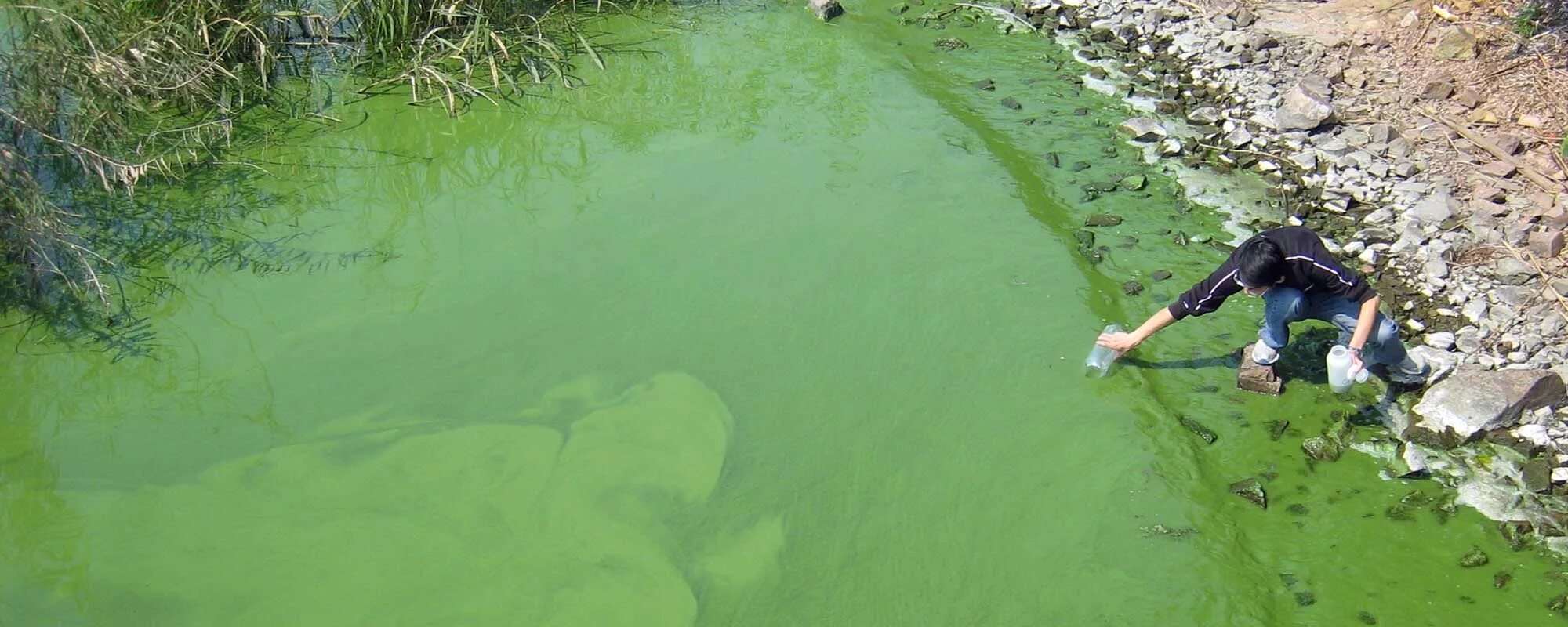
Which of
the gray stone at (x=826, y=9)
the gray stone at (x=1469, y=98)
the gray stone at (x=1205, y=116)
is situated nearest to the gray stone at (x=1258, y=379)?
the gray stone at (x=1205, y=116)

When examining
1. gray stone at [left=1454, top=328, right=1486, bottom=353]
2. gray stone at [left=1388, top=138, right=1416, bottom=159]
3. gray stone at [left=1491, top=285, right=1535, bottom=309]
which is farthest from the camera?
gray stone at [left=1388, top=138, right=1416, bottom=159]

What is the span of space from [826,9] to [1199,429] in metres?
3.52

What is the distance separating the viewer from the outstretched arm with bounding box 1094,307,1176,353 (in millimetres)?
3191

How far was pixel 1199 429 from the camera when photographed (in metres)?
3.37

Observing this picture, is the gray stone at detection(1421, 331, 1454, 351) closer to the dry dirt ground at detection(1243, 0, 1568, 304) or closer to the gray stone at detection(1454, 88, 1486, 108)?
the dry dirt ground at detection(1243, 0, 1568, 304)

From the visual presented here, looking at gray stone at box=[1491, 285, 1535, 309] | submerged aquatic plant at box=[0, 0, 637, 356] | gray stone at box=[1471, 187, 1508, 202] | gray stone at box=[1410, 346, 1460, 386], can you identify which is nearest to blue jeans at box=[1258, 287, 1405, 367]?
gray stone at box=[1410, 346, 1460, 386]

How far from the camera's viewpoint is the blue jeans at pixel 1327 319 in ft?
10.5

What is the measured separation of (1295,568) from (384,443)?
2604mm

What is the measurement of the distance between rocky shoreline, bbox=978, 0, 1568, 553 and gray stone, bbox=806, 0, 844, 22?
1004 mm

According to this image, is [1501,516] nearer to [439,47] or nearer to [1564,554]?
[1564,554]

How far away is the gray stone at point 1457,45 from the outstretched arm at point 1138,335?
8.61ft

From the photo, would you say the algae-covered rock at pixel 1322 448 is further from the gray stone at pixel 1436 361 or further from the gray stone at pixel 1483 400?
the gray stone at pixel 1436 361

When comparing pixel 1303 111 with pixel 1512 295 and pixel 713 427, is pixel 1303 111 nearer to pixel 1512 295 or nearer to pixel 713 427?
pixel 1512 295

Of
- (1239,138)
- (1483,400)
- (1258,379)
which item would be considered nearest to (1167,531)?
(1258,379)
